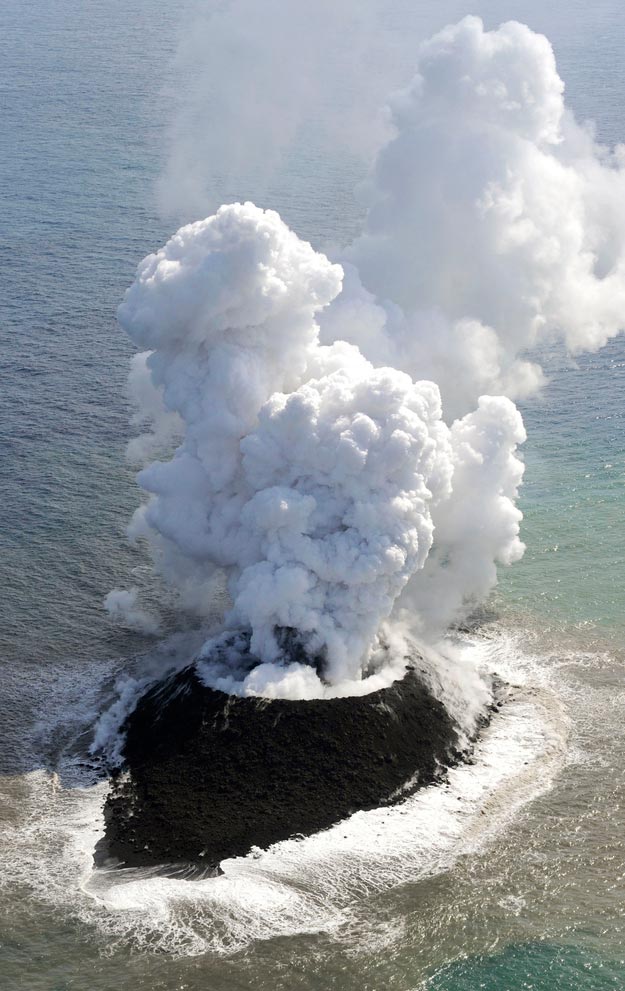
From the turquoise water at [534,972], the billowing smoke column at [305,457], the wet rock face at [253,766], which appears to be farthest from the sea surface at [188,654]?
the billowing smoke column at [305,457]

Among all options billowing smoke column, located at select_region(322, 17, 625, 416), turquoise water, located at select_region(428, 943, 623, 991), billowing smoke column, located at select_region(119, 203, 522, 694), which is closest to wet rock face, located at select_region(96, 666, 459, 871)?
billowing smoke column, located at select_region(119, 203, 522, 694)

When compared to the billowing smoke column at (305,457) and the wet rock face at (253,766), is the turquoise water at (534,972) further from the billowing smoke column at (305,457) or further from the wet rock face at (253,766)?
the billowing smoke column at (305,457)

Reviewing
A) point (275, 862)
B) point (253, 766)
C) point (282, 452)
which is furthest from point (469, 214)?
point (275, 862)

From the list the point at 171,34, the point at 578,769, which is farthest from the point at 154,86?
the point at 578,769

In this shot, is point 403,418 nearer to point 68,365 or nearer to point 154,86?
point 68,365

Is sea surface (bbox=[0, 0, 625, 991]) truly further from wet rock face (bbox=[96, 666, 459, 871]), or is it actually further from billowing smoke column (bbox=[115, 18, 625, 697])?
billowing smoke column (bbox=[115, 18, 625, 697])
